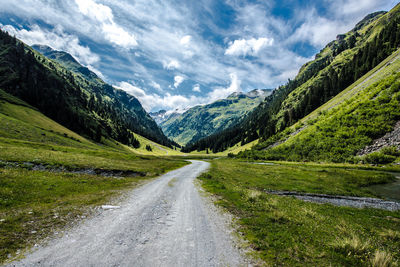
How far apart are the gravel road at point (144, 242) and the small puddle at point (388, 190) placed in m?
22.9

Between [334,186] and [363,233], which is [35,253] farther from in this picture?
[334,186]

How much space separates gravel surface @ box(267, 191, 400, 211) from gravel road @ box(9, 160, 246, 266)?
48.4 ft

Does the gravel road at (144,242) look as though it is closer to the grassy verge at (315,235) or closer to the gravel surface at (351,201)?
the grassy verge at (315,235)

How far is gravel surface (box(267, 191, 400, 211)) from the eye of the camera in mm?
16647

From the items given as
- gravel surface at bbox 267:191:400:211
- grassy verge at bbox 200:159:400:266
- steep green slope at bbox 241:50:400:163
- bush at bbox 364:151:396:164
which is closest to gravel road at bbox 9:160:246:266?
grassy verge at bbox 200:159:400:266

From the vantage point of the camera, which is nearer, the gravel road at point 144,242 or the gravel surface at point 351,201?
the gravel road at point 144,242

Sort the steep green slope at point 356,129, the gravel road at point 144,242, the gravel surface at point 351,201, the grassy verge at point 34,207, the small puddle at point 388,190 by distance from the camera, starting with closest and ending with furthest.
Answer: the gravel road at point 144,242
the grassy verge at point 34,207
the gravel surface at point 351,201
the small puddle at point 388,190
the steep green slope at point 356,129

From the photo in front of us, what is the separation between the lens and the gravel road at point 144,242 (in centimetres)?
608

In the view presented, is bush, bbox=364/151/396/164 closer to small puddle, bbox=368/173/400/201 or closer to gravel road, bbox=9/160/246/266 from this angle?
small puddle, bbox=368/173/400/201

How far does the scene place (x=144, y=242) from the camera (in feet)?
24.7

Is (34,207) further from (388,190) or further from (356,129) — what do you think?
(356,129)

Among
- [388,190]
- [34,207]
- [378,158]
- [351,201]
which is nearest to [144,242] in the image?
[34,207]

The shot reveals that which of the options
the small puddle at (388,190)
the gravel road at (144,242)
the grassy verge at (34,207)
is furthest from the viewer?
the small puddle at (388,190)

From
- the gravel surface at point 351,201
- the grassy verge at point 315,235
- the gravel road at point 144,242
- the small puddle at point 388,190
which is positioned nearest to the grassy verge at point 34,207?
the gravel road at point 144,242
